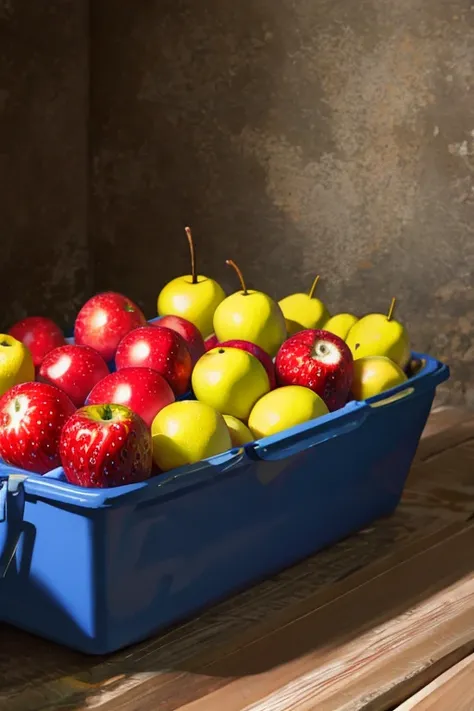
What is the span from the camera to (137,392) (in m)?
1.42

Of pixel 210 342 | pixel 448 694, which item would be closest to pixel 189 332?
pixel 210 342

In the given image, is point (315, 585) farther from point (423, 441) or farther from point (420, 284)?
point (420, 284)

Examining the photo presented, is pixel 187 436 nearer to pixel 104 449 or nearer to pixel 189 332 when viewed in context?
pixel 104 449

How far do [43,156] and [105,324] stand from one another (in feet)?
3.98

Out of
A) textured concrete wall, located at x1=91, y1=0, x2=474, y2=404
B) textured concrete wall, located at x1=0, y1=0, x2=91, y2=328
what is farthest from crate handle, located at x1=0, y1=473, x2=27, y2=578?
textured concrete wall, located at x1=0, y1=0, x2=91, y2=328

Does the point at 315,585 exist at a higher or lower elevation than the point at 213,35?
lower

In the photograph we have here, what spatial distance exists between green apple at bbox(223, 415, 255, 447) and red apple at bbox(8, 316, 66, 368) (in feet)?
1.07

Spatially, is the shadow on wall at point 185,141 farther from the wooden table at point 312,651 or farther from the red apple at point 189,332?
the wooden table at point 312,651

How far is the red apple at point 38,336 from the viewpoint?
164 cm

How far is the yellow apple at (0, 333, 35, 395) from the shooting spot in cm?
148

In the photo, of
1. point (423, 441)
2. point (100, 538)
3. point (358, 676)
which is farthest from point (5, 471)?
point (423, 441)

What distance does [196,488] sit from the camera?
1308 millimetres

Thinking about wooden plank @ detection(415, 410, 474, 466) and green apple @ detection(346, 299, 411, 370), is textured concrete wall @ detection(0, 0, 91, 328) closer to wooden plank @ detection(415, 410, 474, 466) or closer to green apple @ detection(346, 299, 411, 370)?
wooden plank @ detection(415, 410, 474, 466)

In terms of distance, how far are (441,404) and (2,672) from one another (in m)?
1.39
